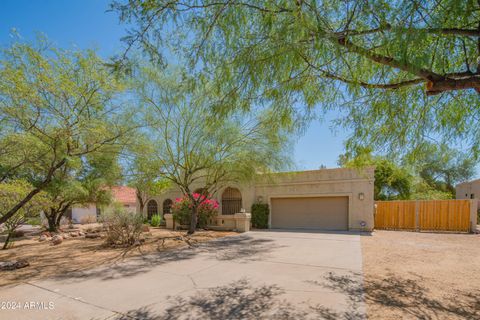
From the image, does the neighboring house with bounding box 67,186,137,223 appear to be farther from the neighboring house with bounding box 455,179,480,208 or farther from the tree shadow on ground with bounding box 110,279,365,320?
the neighboring house with bounding box 455,179,480,208

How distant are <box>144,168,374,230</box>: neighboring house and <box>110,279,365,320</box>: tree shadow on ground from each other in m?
10.0

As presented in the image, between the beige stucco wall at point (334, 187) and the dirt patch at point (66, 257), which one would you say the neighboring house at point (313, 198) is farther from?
the dirt patch at point (66, 257)

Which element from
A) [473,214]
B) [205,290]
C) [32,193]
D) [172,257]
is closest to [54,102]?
[32,193]

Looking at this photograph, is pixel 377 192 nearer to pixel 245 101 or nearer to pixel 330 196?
pixel 330 196

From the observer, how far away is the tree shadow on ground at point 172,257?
679 centimetres

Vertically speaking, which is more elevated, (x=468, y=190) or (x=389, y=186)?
(x=389, y=186)

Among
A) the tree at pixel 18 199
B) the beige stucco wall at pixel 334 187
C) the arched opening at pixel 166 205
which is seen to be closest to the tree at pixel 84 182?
the tree at pixel 18 199

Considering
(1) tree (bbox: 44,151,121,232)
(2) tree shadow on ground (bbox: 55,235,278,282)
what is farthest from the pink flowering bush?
(2) tree shadow on ground (bbox: 55,235,278,282)

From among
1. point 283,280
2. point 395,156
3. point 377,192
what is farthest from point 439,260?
point 377,192

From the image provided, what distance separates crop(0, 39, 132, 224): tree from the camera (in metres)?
6.53

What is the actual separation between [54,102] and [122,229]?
582 cm

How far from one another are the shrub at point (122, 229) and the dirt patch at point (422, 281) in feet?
27.6

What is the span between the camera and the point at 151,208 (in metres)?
24.2

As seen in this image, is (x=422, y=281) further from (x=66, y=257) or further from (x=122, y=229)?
(x=66, y=257)
